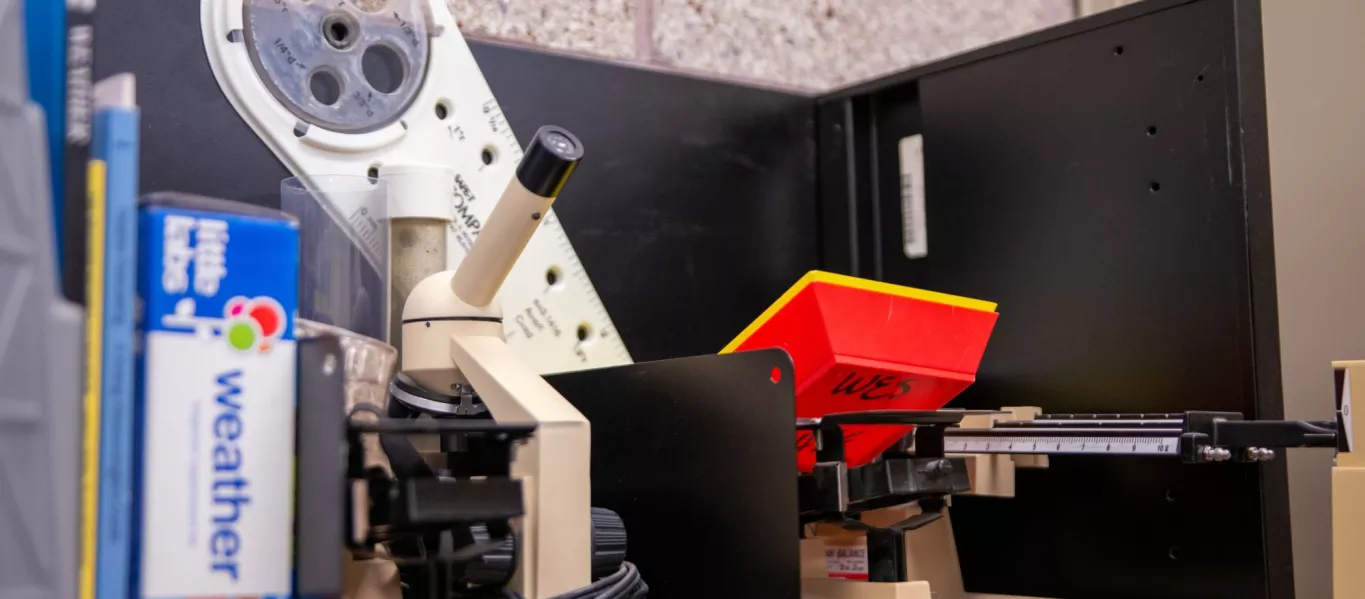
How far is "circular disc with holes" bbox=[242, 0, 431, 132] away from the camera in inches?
34.0

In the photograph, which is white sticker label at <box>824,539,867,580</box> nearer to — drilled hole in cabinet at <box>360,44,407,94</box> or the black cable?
the black cable

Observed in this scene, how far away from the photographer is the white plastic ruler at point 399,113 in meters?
0.86

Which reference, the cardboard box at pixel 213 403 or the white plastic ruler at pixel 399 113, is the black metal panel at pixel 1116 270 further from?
the cardboard box at pixel 213 403

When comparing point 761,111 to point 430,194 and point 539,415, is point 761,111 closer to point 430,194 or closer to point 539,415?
point 430,194

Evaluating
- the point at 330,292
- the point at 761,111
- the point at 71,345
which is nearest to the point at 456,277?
the point at 330,292

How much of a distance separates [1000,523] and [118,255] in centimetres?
73

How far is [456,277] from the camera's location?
0.73m

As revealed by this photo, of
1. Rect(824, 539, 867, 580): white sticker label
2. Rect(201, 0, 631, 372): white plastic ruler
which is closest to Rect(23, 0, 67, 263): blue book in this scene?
Rect(201, 0, 631, 372): white plastic ruler

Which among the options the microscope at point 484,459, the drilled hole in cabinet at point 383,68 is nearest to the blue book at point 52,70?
the microscope at point 484,459

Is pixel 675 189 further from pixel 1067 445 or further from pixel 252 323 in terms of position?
pixel 252 323

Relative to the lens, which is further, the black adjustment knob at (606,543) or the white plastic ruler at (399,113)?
the white plastic ruler at (399,113)

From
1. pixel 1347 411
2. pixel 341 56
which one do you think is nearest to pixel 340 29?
pixel 341 56

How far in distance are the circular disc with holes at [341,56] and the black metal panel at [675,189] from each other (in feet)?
0.22

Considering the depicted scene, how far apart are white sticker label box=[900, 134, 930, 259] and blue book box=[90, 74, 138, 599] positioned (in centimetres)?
74
